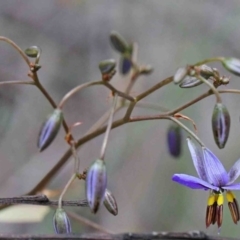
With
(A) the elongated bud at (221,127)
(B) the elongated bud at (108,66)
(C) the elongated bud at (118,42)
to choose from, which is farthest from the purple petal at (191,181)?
(C) the elongated bud at (118,42)

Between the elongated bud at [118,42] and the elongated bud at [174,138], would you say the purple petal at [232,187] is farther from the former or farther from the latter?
the elongated bud at [118,42]

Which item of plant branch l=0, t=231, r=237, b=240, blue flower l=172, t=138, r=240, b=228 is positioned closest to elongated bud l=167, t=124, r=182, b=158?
blue flower l=172, t=138, r=240, b=228

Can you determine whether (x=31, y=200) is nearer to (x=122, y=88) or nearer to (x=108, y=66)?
(x=108, y=66)

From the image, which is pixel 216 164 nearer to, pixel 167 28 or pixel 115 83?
pixel 115 83

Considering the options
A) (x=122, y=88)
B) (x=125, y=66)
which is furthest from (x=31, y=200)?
(x=122, y=88)

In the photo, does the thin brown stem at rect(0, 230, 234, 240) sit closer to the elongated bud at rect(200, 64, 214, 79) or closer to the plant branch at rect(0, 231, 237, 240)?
the plant branch at rect(0, 231, 237, 240)
